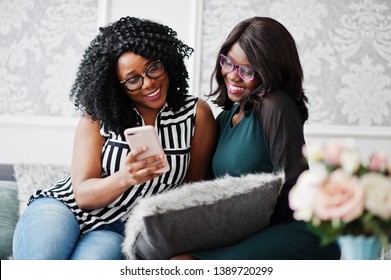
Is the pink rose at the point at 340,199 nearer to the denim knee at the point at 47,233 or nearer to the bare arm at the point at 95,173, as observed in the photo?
the bare arm at the point at 95,173

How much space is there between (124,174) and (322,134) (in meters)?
1.47

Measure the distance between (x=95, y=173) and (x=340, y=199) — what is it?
97cm

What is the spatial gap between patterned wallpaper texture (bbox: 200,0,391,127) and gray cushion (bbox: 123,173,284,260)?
1383mm

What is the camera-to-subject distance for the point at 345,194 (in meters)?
1.00

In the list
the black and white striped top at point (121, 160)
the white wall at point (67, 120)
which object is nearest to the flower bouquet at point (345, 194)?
the black and white striped top at point (121, 160)

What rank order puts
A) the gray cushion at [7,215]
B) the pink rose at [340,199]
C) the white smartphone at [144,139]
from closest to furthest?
the pink rose at [340,199]
the white smartphone at [144,139]
the gray cushion at [7,215]

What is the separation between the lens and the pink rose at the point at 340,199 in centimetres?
98

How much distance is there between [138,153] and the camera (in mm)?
1535

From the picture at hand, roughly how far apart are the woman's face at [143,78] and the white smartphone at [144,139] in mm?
256

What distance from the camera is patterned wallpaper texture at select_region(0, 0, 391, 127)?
2.77 meters

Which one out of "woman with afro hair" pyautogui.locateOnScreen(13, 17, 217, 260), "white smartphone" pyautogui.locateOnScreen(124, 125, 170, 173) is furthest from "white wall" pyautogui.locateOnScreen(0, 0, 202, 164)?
"white smartphone" pyautogui.locateOnScreen(124, 125, 170, 173)

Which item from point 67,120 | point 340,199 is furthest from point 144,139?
point 67,120

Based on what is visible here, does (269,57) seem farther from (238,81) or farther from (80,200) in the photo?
(80,200)
